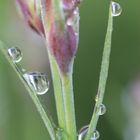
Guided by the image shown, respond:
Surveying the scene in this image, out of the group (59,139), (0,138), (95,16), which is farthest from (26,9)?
(95,16)

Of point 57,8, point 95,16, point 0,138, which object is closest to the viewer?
point 57,8

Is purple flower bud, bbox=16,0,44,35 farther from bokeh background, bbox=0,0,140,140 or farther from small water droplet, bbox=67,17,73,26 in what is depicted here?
bokeh background, bbox=0,0,140,140

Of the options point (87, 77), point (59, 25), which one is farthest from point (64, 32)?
point (87, 77)

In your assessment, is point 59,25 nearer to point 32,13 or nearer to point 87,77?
point 32,13

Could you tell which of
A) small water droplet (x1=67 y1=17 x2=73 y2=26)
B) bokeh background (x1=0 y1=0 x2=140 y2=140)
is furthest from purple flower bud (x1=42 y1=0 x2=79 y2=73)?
bokeh background (x1=0 y1=0 x2=140 y2=140)

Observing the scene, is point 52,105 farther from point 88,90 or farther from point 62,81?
point 62,81

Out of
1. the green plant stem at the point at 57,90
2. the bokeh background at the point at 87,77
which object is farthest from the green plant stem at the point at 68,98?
the bokeh background at the point at 87,77
